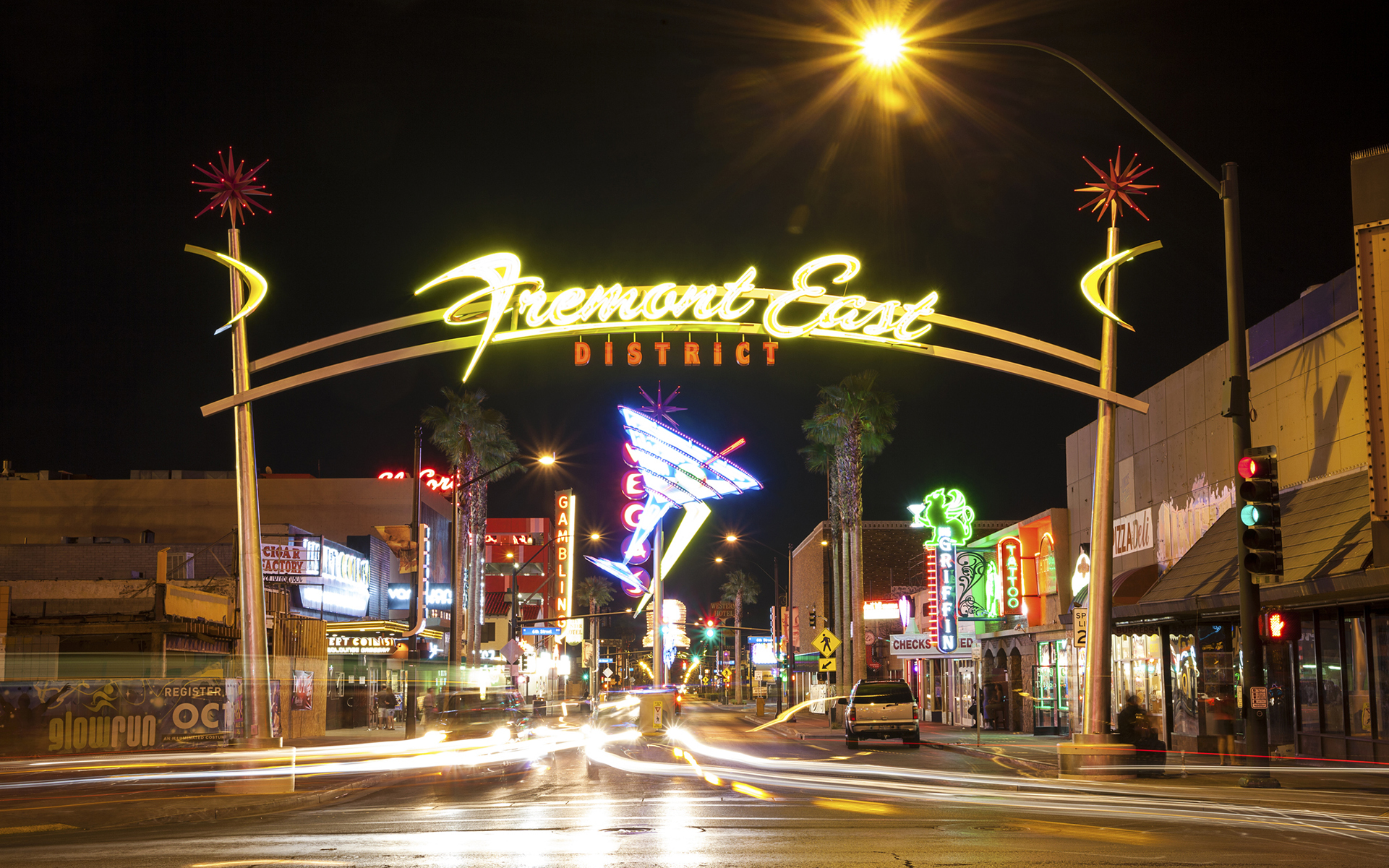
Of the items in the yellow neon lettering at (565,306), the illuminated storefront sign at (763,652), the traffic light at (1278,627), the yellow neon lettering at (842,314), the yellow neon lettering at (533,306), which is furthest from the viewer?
the illuminated storefront sign at (763,652)

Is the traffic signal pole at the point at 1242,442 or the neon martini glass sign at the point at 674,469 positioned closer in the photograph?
the traffic signal pole at the point at 1242,442

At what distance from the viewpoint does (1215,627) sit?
26688 mm

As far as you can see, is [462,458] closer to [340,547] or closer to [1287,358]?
[340,547]

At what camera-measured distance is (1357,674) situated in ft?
69.9

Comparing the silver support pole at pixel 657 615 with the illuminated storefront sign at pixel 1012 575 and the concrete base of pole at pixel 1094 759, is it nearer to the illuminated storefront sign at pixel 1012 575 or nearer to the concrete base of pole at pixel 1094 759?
the illuminated storefront sign at pixel 1012 575

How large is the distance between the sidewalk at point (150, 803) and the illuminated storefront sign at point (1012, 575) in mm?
24321

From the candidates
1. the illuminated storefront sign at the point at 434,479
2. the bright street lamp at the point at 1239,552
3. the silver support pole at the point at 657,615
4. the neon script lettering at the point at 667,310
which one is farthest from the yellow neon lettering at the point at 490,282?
the illuminated storefront sign at the point at 434,479

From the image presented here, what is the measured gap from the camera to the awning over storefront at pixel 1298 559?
19500 mm

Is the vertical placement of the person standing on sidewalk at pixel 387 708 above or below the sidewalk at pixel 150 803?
below

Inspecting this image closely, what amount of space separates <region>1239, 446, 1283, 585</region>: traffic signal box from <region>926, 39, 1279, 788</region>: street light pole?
188 mm

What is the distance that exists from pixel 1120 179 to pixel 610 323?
951 cm

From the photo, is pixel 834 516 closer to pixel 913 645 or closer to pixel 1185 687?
pixel 913 645

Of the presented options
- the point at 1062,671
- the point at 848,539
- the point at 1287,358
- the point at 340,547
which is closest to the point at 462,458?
the point at 340,547

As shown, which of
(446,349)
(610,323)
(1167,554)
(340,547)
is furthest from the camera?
(340,547)
